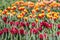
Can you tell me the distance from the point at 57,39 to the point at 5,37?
0.70 m

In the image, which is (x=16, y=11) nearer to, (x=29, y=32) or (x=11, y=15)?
(x=11, y=15)

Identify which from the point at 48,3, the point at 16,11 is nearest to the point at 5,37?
the point at 16,11

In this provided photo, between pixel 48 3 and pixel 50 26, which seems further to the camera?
pixel 48 3

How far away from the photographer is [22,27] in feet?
11.4

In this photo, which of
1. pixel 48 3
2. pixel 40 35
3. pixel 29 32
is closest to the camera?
pixel 40 35

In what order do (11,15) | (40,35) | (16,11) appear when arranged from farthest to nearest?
(16,11), (11,15), (40,35)

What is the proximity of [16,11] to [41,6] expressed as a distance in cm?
56

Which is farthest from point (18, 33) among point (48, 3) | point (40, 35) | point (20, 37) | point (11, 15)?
point (48, 3)

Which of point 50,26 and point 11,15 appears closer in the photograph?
point 50,26

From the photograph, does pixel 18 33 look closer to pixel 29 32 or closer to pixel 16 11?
pixel 29 32

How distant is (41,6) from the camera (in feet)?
17.1

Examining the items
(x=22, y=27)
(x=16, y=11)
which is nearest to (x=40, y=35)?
(x=22, y=27)

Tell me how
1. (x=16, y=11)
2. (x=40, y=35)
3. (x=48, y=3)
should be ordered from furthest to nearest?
(x=48, y=3) < (x=16, y=11) < (x=40, y=35)

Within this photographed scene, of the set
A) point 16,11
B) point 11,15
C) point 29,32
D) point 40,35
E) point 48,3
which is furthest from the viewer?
point 48,3
